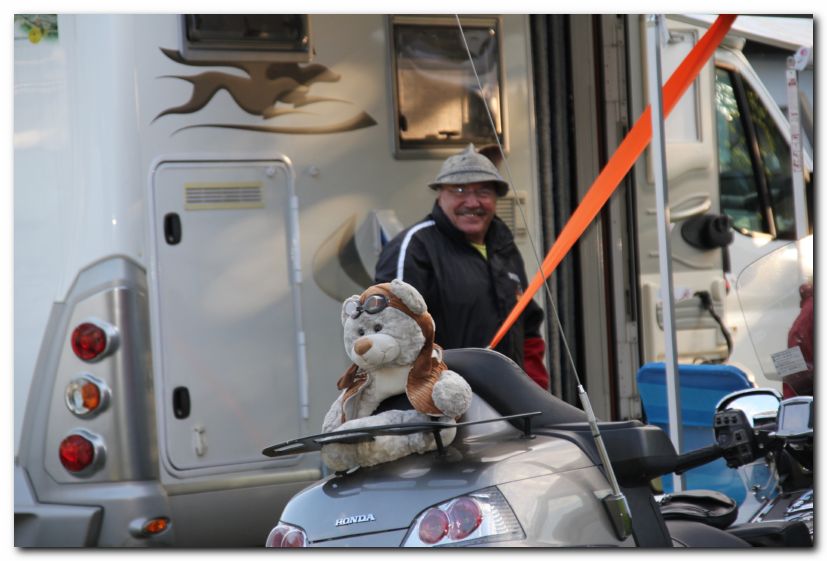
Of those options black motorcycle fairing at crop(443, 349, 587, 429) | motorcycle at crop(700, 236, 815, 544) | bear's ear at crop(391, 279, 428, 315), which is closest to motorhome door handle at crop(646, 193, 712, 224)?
motorcycle at crop(700, 236, 815, 544)

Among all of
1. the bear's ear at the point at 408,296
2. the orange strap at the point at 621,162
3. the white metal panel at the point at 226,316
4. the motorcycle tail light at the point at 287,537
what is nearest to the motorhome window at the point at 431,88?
the white metal panel at the point at 226,316

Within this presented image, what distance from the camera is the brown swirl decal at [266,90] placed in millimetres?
4953

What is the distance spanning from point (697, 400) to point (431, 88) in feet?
5.61

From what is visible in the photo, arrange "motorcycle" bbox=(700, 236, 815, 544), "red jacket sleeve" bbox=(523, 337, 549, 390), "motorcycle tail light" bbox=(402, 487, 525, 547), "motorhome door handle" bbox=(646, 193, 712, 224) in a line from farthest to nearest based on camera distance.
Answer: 1. "motorhome door handle" bbox=(646, 193, 712, 224)
2. "red jacket sleeve" bbox=(523, 337, 549, 390)
3. "motorcycle" bbox=(700, 236, 815, 544)
4. "motorcycle tail light" bbox=(402, 487, 525, 547)

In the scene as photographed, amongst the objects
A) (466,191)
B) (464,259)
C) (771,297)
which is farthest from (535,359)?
(771,297)

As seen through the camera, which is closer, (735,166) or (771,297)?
(771,297)

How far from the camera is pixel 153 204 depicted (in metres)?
4.86

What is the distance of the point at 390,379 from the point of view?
3061 mm

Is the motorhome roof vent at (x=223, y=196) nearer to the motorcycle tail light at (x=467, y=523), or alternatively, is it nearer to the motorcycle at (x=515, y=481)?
the motorcycle at (x=515, y=481)

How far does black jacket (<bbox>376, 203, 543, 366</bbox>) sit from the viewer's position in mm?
4785

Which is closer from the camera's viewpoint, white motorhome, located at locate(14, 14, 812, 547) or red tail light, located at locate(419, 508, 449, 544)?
red tail light, located at locate(419, 508, 449, 544)

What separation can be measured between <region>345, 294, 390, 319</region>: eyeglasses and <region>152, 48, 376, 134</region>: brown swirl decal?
2.12 m

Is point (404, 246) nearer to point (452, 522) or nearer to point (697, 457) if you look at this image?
point (697, 457)

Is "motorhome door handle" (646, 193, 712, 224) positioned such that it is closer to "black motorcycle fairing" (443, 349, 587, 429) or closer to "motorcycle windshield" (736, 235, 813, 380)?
"motorcycle windshield" (736, 235, 813, 380)
